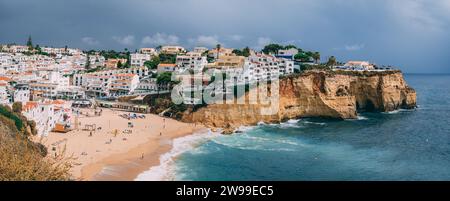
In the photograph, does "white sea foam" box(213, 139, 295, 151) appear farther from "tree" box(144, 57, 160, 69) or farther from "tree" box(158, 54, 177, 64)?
"tree" box(158, 54, 177, 64)

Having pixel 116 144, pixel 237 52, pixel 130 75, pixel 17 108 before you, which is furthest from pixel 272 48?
pixel 17 108

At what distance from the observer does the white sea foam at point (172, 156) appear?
102 ft

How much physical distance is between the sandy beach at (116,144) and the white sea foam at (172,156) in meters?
0.65

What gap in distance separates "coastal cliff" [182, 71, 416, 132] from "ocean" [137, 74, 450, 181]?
224cm

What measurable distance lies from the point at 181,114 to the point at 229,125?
7.63 meters

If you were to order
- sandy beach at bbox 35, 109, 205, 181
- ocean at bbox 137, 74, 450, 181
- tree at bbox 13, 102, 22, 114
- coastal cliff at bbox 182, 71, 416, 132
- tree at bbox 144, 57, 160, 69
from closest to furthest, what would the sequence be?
ocean at bbox 137, 74, 450, 181 < sandy beach at bbox 35, 109, 205, 181 < tree at bbox 13, 102, 22, 114 < coastal cliff at bbox 182, 71, 416, 132 < tree at bbox 144, 57, 160, 69

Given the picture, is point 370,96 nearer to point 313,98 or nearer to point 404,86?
point 404,86

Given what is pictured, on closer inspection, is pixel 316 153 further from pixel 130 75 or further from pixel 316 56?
pixel 316 56

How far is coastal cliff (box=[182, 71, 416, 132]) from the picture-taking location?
2099 inches

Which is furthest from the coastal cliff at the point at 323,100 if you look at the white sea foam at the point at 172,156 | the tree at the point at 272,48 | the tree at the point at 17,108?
the tree at the point at 272,48

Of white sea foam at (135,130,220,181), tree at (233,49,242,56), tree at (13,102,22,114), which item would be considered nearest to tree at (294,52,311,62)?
tree at (233,49,242,56)

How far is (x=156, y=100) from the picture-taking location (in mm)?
62188
